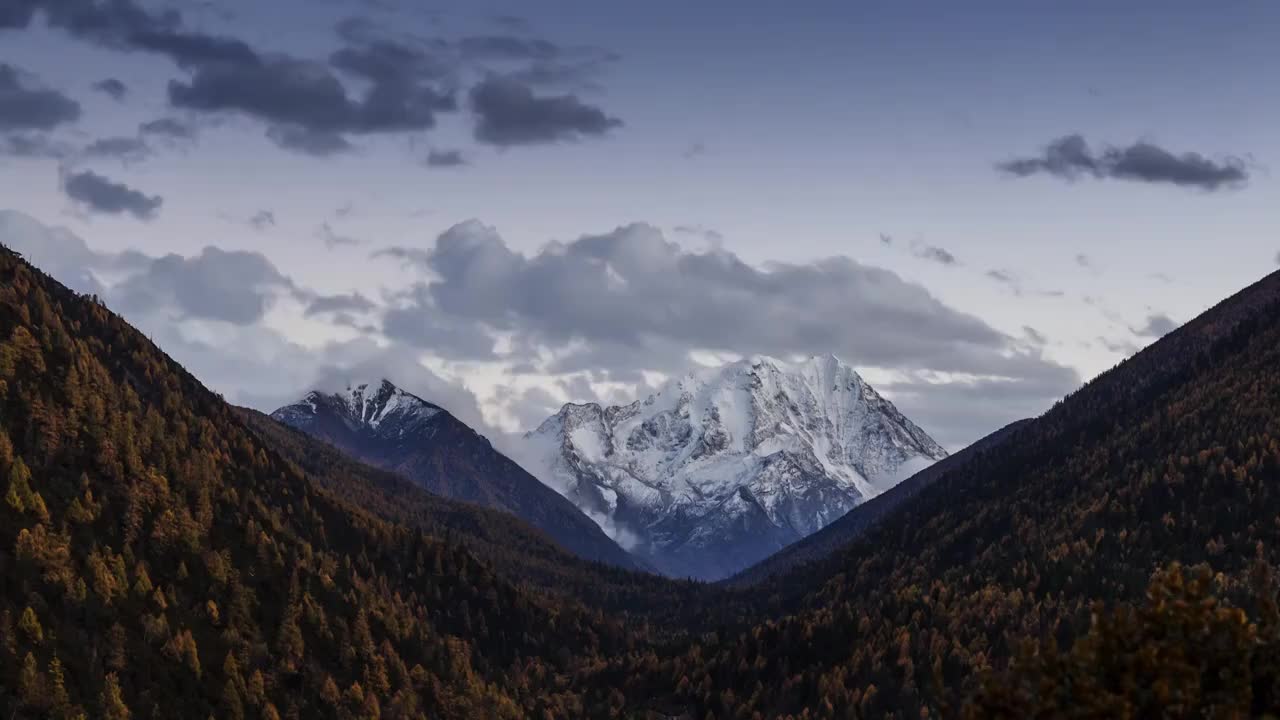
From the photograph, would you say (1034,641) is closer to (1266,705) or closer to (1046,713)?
(1046,713)

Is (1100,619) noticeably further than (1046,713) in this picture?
Yes

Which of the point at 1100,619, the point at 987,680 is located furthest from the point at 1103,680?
the point at 987,680

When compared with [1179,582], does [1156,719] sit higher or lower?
lower

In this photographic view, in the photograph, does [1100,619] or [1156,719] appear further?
[1100,619]

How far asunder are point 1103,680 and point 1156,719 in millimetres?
3036

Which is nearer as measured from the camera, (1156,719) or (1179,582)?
(1156,719)

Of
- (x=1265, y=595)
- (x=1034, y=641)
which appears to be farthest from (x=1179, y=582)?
(x=1034, y=641)

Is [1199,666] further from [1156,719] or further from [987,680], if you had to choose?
[987,680]

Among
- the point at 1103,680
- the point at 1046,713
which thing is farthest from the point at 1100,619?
the point at 1046,713

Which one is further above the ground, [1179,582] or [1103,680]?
[1179,582]

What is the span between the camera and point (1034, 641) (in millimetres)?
55750

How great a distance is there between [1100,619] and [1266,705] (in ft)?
25.5

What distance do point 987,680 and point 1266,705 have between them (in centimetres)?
1360

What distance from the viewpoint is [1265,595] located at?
56969mm
